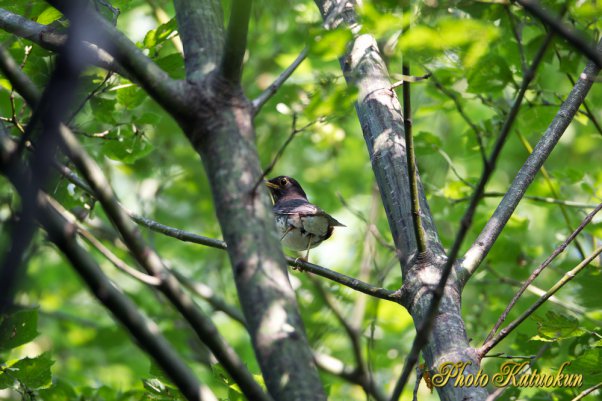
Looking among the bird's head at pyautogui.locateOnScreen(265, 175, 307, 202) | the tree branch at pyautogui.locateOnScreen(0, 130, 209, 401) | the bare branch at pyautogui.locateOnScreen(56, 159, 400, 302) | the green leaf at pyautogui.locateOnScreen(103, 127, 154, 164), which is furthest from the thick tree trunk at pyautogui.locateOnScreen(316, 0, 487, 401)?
the bird's head at pyautogui.locateOnScreen(265, 175, 307, 202)

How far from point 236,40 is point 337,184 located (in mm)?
8454

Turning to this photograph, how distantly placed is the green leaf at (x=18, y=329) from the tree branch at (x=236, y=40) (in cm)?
237

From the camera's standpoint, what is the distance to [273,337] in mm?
2387

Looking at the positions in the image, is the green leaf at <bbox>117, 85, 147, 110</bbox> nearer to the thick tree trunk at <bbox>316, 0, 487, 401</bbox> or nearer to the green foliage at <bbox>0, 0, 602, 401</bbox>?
the green foliage at <bbox>0, 0, 602, 401</bbox>

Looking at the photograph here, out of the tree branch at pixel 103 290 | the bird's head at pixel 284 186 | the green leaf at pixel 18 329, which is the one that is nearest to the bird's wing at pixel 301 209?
the bird's head at pixel 284 186

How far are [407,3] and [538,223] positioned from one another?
30.4 ft

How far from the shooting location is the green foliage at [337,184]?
12.5ft

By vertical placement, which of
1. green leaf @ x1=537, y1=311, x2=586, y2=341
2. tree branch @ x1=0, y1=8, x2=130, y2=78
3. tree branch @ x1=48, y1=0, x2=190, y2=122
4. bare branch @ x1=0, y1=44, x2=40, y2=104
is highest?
tree branch @ x1=0, y1=8, x2=130, y2=78

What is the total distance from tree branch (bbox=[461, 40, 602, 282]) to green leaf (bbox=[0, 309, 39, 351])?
8.60ft

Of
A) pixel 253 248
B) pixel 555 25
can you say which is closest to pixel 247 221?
pixel 253 248

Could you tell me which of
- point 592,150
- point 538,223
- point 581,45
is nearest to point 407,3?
point 581,45

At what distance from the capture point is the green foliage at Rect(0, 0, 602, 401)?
381 centimetres

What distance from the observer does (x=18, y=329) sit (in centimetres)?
418

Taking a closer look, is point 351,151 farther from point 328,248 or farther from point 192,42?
point 192,42
